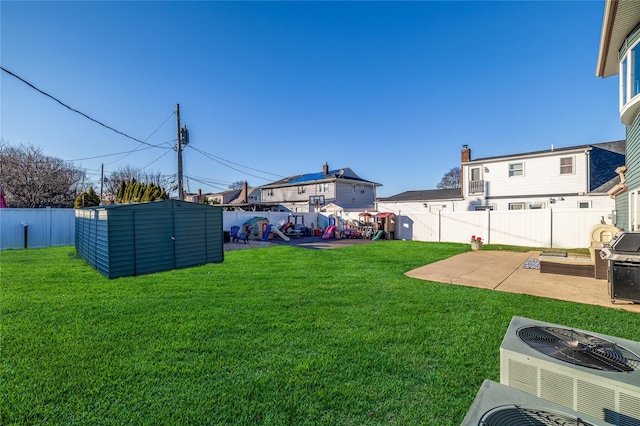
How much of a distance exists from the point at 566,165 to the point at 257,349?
1869cm

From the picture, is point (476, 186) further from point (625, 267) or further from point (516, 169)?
point (625, 267)

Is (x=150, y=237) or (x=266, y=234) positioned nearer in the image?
(x=150, y=237)

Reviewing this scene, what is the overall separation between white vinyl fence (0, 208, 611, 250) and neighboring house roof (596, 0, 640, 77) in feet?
18.8

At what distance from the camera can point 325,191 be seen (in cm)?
2770

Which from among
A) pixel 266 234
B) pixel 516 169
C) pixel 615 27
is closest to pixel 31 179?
pixel 266 234

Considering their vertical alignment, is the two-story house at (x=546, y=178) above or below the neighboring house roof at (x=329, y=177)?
below

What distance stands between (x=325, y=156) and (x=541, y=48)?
71.9 feet

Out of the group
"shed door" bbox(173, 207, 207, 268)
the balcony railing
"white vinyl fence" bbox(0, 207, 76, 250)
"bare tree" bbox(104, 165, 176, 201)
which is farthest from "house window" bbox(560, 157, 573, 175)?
"bare tree" bbox(104, 165, 176, 201)

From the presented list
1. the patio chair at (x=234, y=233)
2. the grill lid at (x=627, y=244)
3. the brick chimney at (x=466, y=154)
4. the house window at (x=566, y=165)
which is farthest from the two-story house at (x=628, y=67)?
the patio chair at (x=234, y=233)

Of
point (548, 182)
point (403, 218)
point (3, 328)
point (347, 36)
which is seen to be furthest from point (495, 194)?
point (3, 328)

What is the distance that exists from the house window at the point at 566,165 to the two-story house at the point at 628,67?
7.95 metres

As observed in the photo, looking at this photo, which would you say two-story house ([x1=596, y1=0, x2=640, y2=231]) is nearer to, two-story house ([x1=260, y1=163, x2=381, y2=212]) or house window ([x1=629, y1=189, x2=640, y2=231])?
house window ([x1=629, y1=189, x2=640, y2=231])

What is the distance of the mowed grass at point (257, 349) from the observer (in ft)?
7.12

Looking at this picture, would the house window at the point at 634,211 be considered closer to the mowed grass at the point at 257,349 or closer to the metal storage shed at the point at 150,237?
the mowed grass at the point at 257,349
